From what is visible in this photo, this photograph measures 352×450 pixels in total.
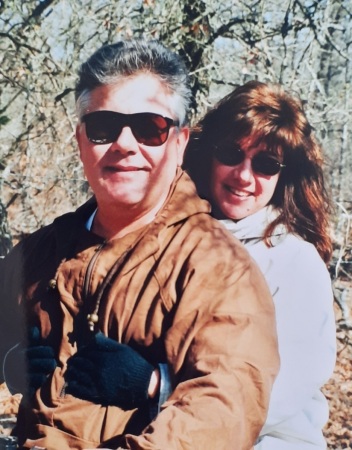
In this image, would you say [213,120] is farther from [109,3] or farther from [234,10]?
[109,3]

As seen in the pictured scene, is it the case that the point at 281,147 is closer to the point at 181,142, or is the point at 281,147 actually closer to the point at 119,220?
the point at 181,142

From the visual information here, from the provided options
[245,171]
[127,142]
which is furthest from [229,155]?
[127,142]

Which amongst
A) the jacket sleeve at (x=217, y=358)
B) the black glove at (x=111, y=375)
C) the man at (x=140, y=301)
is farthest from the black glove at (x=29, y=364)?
the jacket sleeve at (x=217, y=358)

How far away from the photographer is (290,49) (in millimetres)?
2479

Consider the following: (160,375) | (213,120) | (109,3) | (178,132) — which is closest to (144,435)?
(160,375)

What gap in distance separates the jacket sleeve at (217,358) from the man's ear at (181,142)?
12.4 inches

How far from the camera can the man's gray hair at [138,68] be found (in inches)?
81.8

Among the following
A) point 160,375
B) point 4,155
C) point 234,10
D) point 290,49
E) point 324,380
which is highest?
point 234,10

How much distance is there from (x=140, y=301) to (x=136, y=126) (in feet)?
1.73

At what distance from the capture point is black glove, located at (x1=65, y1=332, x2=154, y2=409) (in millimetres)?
1945

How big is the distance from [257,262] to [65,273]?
1.95 ft

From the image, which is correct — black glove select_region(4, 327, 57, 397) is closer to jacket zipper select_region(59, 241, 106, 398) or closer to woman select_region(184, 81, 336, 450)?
jacket zipper select_region(59, 241, 106, 398)

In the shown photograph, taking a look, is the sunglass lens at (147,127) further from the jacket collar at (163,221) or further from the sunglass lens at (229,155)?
the sunglass lens at (229,155)

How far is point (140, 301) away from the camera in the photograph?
1.96 metres
